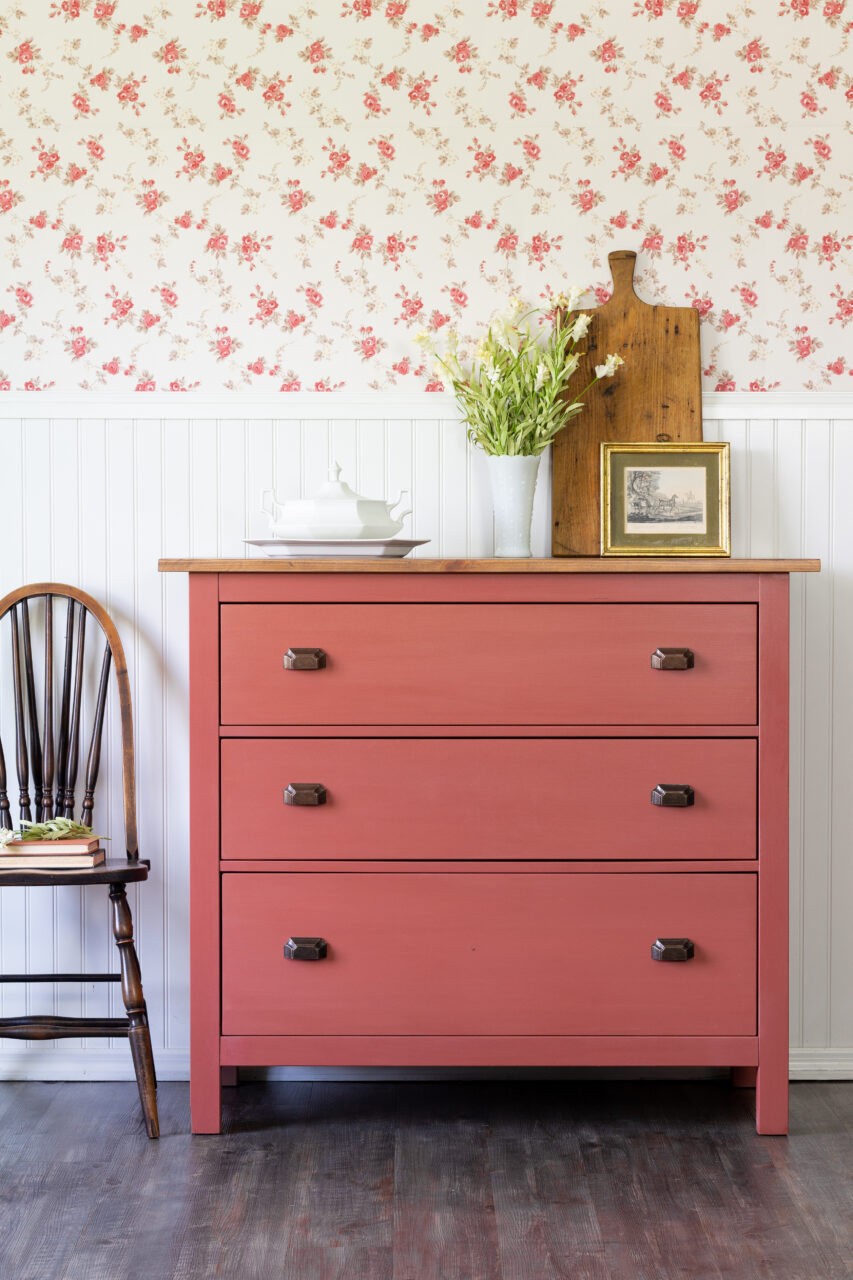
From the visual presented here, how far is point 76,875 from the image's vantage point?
6.49 feet

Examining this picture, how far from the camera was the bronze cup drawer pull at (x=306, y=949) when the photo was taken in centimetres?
190

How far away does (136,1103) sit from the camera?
7.18ft

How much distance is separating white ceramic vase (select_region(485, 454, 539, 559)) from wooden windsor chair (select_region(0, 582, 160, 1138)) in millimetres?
840

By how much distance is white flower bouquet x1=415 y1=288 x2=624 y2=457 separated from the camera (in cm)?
219

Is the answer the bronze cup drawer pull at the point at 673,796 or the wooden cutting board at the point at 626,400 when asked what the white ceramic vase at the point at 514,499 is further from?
the bronze cup drawer pull at the point at 673,796

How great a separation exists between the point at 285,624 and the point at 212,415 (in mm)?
650

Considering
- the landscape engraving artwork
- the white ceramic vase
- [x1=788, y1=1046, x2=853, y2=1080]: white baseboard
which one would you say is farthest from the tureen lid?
[x1=788, y1=1046, x2=853, y2=1080]: white baseboard

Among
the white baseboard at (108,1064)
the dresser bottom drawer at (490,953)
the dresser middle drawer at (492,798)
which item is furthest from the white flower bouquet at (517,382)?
the white baseboard at (108,1064)

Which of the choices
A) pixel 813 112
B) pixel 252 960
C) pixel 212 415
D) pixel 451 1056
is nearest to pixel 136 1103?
pixel 252 960

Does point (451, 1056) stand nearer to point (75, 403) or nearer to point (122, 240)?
point (75, 403)

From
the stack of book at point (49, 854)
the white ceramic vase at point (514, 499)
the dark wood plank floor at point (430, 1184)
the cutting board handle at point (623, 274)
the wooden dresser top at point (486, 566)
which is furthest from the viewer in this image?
the cutting board handle at point (623, 274)

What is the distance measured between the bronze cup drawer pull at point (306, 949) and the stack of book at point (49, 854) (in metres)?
0.43

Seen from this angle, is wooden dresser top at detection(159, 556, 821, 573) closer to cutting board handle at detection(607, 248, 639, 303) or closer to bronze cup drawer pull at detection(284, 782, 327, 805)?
bronze cup drawer pull at detection(284, 782, 327, 805)

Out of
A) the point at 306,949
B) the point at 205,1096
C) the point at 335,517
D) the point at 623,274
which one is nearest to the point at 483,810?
the point at 306,949
